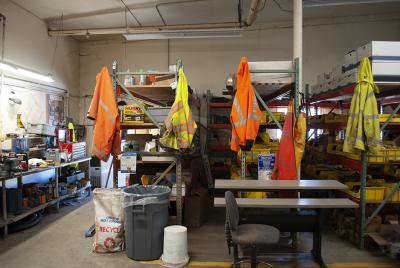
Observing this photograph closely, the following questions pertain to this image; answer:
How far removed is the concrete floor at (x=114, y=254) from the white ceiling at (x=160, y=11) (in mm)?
3919

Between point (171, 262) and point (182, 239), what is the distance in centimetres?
26

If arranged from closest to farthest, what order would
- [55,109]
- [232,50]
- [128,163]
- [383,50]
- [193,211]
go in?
[383,50], [128,163], [193,211], [55,109], [232,50]

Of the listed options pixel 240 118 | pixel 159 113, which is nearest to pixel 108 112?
pixel 159 113

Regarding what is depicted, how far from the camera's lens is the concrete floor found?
3.23 m

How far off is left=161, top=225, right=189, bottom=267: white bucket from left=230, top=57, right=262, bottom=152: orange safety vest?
4.12 feet

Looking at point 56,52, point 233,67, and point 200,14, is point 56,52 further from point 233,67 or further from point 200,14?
point 233,67

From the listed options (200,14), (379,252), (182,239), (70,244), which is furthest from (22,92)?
(379,252)

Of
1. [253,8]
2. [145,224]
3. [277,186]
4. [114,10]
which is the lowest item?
[145,224]

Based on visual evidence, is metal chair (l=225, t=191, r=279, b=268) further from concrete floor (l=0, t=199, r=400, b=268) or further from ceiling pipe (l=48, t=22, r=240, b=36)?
ceiling pipe (l=48, t=22, r=240, b=36)

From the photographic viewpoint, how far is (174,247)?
3137 mm

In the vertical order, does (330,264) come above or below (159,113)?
below

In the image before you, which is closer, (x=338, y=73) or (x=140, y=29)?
(x=338, y=73)

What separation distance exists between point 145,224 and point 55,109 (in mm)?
4439

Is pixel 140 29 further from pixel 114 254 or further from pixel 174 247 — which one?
pixel 174 247
